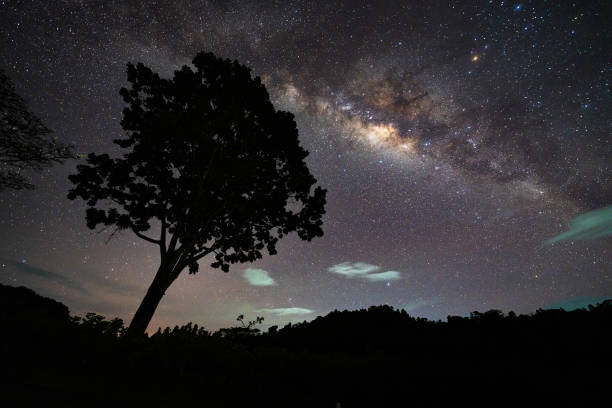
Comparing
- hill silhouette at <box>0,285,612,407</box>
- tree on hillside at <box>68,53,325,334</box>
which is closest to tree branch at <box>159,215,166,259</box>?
tree on hillside at <box>68,53,325,334</box>

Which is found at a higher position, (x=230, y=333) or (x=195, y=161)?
(x=195, y=161)

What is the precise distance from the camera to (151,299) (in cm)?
1147

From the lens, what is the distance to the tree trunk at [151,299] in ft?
36.1

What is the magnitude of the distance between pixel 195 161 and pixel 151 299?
582 cm

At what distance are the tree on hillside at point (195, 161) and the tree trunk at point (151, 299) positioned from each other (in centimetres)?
4

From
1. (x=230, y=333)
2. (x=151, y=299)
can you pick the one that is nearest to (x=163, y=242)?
(x=151, y=299)

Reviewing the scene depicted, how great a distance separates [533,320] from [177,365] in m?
12.6

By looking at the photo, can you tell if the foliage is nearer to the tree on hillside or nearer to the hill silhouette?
the tree on hillside

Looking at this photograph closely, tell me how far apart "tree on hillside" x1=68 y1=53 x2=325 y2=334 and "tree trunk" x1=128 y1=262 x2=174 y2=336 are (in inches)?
1.6

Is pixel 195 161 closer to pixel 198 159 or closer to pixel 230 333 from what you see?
pixel 198 159

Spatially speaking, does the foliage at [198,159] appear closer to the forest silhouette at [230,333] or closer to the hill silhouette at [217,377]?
the forest silhouette at [230,333]

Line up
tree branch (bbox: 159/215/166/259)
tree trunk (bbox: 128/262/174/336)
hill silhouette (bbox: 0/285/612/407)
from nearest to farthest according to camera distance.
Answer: hill silhouette (bbox: 0/285/612/407), tree trunk (bbox: 128/262/174/336), tree branch (bbox: 159/215/166/259)

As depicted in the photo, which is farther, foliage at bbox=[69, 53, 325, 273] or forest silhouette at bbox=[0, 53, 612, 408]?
foliage at bbox=[69, 53, 325, 273]

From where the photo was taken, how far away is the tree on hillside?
12.3m
